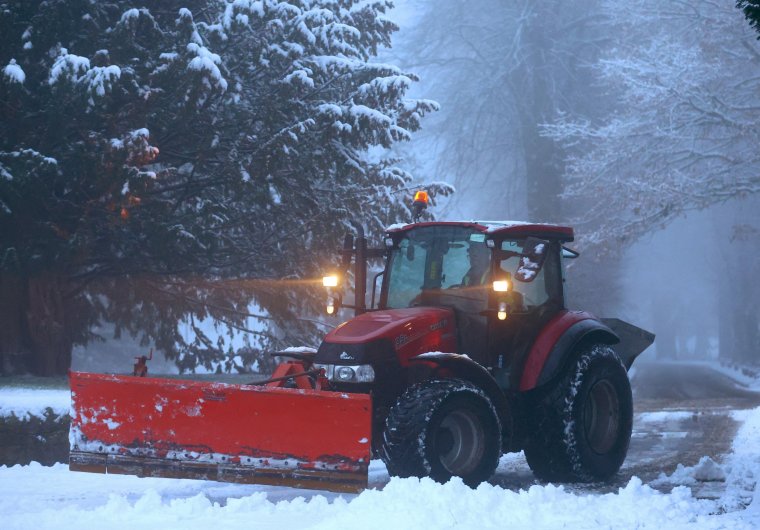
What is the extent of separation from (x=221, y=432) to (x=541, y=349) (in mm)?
2967

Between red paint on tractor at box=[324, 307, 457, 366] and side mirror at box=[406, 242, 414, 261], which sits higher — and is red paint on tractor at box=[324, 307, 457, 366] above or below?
below

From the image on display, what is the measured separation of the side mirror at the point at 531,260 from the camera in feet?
28.1

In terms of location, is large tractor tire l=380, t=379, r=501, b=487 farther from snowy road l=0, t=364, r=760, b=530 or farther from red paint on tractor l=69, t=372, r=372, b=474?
snowy road l=0, t=364, r=760, b=530

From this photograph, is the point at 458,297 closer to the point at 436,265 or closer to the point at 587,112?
the point at 436,265

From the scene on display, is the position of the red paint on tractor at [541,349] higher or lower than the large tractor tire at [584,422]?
higher

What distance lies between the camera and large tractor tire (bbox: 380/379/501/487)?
830 cm

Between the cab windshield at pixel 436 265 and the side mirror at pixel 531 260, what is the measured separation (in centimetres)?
72

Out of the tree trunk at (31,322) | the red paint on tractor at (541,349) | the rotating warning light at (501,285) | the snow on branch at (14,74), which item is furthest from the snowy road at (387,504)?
the tree trunk at (31,322)

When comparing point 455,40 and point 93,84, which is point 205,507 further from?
point 455,40

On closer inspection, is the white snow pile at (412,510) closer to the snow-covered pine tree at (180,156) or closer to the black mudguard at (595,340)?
the black mudguard at (595,340)

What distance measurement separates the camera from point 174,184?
17.6 m

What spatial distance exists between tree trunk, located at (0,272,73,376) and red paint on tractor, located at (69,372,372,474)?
7.98 metres

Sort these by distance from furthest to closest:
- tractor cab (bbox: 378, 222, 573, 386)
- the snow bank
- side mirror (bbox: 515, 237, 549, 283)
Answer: tractor cab (bbox: 378, 222, 573, 386), side mirror (bbox: 515, 237, 549, 283), the snow bank

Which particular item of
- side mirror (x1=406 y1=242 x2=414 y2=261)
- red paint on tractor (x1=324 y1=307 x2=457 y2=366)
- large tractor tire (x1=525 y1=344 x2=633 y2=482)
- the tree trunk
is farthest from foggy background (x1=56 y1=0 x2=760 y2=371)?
red paint on tractor (x1=324 y1=307 x2=457 y2=366)
